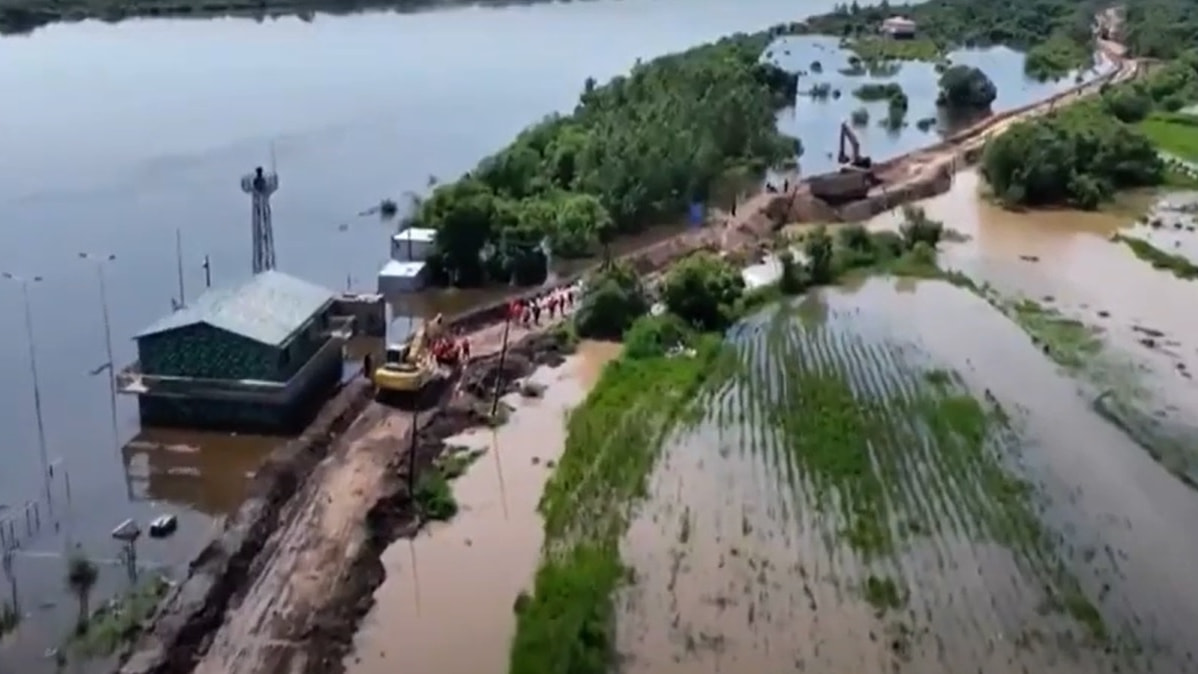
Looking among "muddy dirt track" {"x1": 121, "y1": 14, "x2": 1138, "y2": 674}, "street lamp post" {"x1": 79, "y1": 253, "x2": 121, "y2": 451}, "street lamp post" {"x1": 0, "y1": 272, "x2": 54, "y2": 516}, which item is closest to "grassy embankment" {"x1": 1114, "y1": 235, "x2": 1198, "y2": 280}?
"muddy dirt track" {"x1": 121, "y1": 14, "x2": 1138, "y2": 674}

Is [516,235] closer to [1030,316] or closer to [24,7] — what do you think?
[1030,316]

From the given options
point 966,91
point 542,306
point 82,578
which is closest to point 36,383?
point 82,578

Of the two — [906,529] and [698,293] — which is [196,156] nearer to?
[698,293]

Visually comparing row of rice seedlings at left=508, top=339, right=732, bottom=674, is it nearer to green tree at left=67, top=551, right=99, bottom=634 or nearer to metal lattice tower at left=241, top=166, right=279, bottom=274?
green tree at left=67, top=551, right=99, bottom=634

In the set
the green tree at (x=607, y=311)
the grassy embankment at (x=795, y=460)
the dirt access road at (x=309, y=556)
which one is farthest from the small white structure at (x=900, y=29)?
the dirt access road at (x=309, y=556)

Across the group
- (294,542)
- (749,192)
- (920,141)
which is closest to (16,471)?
(294,542)

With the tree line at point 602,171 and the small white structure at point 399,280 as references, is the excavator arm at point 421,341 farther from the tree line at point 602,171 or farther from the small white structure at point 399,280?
the tree line at point 602,171
